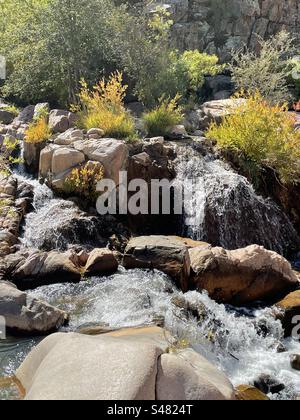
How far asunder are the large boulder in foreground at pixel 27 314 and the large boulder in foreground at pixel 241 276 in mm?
2333

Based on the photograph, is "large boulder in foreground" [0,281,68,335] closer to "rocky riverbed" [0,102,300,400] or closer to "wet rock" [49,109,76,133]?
"rocky riverbed" [0,102,300,400]

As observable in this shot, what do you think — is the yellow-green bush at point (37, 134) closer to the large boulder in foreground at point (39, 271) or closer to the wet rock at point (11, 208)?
the wet rock at point (11, 208)

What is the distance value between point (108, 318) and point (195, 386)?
250 cm

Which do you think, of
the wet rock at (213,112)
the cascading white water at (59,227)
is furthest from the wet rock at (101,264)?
the wet rock at (213,112)

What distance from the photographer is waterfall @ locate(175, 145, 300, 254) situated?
905 centimetres

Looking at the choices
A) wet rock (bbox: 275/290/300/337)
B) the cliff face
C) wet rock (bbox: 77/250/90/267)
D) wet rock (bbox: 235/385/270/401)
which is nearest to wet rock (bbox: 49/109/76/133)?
wet rock (bbox: 77/250/90/267)

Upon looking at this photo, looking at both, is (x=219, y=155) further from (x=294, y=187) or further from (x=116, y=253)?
(x=116, y=253)

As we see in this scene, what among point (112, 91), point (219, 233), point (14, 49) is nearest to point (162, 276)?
point (219, 233)

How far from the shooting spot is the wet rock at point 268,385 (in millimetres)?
5039

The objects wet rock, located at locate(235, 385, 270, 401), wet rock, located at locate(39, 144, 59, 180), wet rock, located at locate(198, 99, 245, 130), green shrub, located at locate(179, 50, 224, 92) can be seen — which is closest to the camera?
wet rock, located at locate(235, 385, 270, 401)

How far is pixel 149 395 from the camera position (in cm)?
336

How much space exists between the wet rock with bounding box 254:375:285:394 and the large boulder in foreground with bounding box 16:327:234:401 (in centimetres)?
134

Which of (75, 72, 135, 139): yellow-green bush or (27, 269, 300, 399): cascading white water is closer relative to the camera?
(27, 269, 300, 399): cascading white water

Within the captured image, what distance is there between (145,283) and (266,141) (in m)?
4.81
